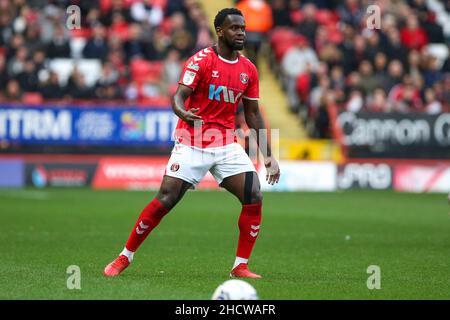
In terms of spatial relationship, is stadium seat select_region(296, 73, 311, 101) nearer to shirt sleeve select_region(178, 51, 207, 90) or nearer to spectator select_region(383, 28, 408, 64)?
spectator select_region(383, 28, 408, 64)

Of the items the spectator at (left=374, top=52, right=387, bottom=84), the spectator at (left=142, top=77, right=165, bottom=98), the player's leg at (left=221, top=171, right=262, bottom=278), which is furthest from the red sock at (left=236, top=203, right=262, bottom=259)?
the spectator at (left=374, top=52, right=387, bottom=84)

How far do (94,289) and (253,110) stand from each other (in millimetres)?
2599

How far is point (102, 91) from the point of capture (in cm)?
2528

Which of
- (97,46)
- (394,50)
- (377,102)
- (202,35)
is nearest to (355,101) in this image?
(377,102)

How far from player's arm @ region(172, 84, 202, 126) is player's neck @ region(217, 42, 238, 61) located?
512mm

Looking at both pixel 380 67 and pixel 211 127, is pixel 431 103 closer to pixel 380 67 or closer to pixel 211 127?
pixel 380 67

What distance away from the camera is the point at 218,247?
13.0 metres

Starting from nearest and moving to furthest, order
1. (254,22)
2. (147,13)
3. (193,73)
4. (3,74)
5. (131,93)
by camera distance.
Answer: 1. (193,73)
2. (3,74)
3. (131,93)
4. (254,22)
5. (147,13)

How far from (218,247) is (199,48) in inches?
555

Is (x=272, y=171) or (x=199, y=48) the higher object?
(x=199, y=48)

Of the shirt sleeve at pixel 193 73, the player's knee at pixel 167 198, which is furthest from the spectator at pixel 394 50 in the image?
the player's knee at pixel 167 198

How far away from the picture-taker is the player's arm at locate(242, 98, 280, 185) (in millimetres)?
10227

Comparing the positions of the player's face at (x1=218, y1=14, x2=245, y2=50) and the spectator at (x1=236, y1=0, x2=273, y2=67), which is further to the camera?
the spectator at (x1=236, y1=0, x2=273, y2=67)

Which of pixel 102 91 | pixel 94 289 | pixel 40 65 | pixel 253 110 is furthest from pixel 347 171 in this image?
pixel 94 289
